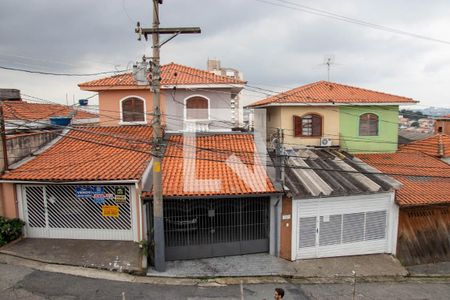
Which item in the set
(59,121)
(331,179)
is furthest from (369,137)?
(59,121)

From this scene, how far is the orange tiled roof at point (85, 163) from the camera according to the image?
12.4 metres

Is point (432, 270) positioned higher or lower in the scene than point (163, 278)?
lower

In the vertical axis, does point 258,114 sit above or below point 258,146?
above

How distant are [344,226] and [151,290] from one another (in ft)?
26.1

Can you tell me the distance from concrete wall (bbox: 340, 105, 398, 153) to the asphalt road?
Answer: 30.0 feet

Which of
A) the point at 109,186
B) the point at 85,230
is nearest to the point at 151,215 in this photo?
the point at 109,186

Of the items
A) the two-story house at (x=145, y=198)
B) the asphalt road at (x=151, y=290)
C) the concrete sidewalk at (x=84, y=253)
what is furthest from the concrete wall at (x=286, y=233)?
the concrete sidewalk at (x=84, y=253)

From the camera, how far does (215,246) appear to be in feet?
41.6

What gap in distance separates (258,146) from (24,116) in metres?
12.7

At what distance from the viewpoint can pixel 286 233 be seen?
12.8 metres

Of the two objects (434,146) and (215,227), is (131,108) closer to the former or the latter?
(215,227)

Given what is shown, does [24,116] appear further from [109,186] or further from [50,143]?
[109,186]

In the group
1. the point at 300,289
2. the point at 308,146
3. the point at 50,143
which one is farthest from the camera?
the point at 308,146

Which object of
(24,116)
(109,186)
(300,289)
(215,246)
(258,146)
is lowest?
(300,289)
